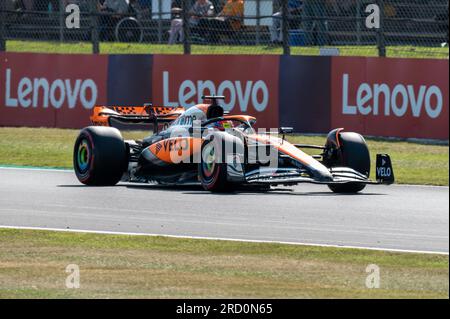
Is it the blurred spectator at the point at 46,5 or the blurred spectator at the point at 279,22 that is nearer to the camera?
the blurred spectator at the point at 279,22

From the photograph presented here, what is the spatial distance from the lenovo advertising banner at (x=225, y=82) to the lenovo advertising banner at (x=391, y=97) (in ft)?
3.71

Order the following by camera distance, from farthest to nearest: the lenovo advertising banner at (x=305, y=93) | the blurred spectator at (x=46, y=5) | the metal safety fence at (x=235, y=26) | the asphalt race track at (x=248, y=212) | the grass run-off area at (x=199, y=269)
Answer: the blurred spectator at (x=46, y=5) → the metal safety fence at (x=235, y=26) → the lenovo advertising banner at (x=305, y=93) → the asphalt race track at (x=248, y=212) → the grass run-off area at (x=199, y=269)

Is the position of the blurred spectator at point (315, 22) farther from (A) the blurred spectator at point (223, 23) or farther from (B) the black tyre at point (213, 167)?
(B) the black tyre at point (213, 167)

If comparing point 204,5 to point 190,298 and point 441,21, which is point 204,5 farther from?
point 190,298

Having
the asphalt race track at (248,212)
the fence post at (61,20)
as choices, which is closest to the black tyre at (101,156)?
the asphalt race track at (248,212)

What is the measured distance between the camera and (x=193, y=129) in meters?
14.4

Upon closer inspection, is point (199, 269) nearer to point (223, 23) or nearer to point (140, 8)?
point (223, 23)

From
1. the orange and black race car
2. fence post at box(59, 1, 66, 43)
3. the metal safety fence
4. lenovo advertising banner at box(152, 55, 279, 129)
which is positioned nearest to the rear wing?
the orange and black race car

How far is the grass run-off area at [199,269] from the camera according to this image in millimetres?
8047

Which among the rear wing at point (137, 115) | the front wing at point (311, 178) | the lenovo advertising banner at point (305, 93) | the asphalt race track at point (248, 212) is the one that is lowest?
the asphalt race track at point (248, 212)

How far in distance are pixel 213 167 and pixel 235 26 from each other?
8872 millimetres

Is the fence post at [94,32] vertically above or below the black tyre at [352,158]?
above
